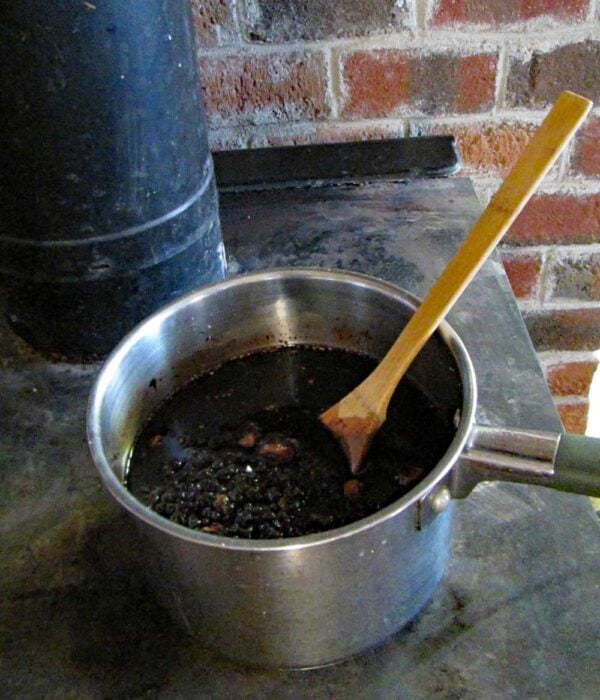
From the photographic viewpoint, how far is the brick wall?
0.92 m

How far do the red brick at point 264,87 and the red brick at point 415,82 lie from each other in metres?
0.04

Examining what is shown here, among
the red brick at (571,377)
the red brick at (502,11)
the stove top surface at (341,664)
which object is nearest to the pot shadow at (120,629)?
the stove top surface at (341,664)

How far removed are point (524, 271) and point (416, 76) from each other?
33cm

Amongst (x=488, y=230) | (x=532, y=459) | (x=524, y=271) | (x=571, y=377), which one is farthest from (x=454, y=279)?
(x=571, y=377)

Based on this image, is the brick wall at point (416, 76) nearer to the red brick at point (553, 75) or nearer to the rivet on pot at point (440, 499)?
the red brick at point (553, 75)

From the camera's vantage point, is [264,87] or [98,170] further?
[264,87]

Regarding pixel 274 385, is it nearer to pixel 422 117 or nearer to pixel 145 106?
pixel 145 106

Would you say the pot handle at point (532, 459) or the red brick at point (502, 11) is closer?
the pot handle at point (532, 459)

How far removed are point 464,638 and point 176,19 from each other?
1.73ft

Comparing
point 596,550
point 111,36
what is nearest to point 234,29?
point 111,36

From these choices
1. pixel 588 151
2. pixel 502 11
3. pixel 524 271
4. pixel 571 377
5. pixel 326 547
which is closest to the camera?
pixel 326 547

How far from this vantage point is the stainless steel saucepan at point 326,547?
0.42 metres

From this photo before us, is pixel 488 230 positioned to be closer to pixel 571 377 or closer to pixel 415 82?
pixel 415 82

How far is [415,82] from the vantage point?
97 centimetres
